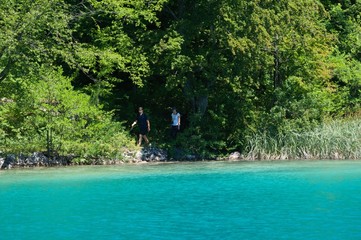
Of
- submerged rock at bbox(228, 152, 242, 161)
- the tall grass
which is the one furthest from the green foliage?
the tall grass

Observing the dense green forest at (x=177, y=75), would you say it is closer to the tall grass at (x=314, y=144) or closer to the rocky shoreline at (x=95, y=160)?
the tall grass at (x=314, y=144)

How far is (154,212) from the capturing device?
458 inches

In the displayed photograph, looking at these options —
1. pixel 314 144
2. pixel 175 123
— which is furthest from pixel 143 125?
pixel 314 144

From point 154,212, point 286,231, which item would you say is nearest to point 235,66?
point 154,212

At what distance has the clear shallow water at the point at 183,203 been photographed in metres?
9.83

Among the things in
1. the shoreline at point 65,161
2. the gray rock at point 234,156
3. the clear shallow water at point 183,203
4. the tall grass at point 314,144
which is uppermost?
the tall grass at point 314,144

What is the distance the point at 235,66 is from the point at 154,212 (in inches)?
528

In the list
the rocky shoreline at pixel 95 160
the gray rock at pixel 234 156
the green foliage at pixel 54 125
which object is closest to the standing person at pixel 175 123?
the rocky shoreline at pixel 95 160

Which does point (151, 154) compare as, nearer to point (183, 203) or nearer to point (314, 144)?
point (314, 144)

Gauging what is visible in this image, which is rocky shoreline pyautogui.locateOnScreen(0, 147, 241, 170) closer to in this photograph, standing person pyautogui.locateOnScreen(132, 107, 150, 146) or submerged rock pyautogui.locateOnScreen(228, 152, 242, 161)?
submerged rock pyautogui.locateOnScreen(228, 152, 242, 161)

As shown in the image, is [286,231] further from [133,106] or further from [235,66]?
[133,106]

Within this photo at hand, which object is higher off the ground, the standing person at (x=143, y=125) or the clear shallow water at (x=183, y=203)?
the standing person at (x=143, y=125)

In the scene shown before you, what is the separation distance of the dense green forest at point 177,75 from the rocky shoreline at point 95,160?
0.24 m

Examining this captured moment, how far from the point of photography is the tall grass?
22.7 meters
